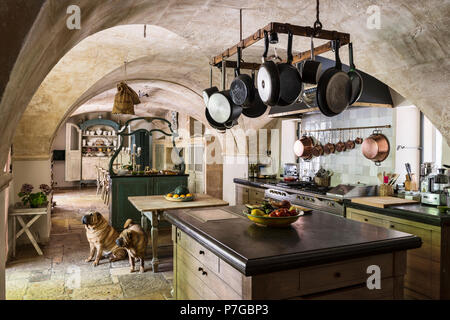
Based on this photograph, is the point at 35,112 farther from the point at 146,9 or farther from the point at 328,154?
the point at 328,154

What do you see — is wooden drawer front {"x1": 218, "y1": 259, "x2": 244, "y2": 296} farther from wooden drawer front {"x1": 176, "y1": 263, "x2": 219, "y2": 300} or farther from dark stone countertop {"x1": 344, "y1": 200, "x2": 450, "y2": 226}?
dark stone countertop {"x1": 344, "y1": 200, "x2": 450, "y2": 226}

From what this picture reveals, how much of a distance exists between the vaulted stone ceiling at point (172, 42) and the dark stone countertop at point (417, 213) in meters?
0.82

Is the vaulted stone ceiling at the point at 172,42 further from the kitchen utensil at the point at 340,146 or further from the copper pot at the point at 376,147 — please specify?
the kitchen utensil at the point at 340,146

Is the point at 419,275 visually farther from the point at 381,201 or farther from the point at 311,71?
the point at 311,71

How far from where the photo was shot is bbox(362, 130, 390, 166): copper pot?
15.8 ft

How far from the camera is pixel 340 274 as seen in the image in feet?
6.94

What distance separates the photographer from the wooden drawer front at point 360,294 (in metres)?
2.09

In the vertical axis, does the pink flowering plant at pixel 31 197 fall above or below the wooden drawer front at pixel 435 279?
above

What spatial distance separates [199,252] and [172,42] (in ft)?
11.6

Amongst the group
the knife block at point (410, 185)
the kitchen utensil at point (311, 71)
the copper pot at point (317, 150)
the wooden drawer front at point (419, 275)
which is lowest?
the wooden drawer front at point (419, 275)

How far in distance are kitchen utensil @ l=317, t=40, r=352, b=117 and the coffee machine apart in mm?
1877

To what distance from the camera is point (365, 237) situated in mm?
2305

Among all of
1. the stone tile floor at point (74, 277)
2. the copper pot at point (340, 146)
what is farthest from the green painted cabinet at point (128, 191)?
the copper pot at point (340, 146)
